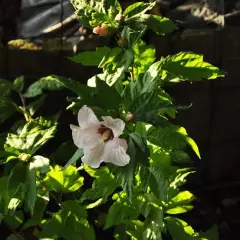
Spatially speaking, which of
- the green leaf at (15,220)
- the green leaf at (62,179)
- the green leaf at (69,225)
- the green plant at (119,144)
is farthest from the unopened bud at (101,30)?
the green leaf at (15,220)

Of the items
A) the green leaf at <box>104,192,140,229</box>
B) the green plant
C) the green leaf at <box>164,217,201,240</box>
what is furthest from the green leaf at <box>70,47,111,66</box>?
the green leaf at <box>164,217,201,240</box>

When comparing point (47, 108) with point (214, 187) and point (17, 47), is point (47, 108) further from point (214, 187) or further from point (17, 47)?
point (214, 187)

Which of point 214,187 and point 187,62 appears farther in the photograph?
point 214,187

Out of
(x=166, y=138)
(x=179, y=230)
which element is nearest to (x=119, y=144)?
(x=166, y=138)

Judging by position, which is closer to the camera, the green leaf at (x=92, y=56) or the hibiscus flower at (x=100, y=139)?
the hibiscus flower at (x=100, y=139)

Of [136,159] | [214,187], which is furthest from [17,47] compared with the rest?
[214,187]

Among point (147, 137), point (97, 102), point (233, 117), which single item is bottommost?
point (233, 117)

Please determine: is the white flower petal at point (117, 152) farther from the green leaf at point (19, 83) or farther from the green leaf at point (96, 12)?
the green leaf at point (19, 83)
